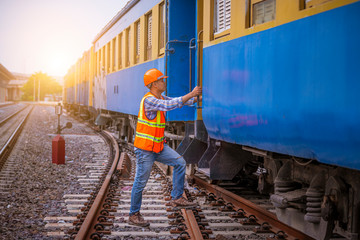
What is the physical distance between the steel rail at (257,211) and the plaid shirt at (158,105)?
162cm

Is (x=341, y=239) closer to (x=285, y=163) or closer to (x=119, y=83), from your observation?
(x=285, y=163)

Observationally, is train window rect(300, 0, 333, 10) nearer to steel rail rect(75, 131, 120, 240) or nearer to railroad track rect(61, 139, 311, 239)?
Result: railroad track rect(61, 139, 311, 239)

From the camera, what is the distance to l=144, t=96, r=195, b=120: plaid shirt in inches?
208

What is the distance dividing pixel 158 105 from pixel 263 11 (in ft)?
5.11

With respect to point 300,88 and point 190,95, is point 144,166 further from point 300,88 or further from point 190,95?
point 300,88

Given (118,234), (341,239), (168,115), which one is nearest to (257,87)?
(341,239)

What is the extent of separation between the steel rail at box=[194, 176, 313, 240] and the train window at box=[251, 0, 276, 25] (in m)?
2.14

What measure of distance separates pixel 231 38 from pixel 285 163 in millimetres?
1505

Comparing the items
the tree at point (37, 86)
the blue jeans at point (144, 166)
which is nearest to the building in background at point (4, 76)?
the tree at point (37, 86)

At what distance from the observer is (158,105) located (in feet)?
17.6

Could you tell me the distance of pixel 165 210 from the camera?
6.47 meters

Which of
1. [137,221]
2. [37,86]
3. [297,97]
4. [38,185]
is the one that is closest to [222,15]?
[297,97]

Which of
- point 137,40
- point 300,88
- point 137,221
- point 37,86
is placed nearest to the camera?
point 300,88

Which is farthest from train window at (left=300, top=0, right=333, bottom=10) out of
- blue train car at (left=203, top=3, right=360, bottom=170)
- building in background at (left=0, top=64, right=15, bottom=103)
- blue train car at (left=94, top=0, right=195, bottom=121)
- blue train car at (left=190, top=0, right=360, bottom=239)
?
building in background at (left=0, top=64, right=15, bottom=103)
